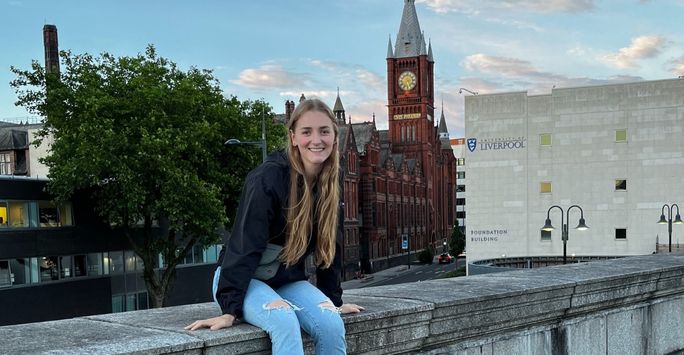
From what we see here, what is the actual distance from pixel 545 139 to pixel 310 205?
52682 mm

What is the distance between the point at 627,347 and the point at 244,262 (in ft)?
11.8

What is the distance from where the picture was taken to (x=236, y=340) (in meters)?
2.80

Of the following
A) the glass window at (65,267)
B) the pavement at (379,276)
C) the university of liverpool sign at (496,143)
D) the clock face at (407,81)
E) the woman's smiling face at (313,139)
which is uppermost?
the clock face at (407,81)

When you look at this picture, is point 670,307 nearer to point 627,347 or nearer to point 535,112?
point 627,347

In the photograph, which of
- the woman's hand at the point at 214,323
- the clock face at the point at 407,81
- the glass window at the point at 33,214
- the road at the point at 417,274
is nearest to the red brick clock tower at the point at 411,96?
the clock face at the point at 407,81

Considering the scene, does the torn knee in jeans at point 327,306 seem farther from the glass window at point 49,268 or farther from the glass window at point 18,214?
the glass window at point 49,268

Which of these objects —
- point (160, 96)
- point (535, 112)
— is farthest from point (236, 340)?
point (535, 112)

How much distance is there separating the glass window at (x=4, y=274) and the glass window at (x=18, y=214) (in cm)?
193

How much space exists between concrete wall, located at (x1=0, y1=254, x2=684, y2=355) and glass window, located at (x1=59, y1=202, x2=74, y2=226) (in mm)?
34289

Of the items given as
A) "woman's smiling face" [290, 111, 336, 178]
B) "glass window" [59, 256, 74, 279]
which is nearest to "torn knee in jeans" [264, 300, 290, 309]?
"woman's smiling face" [290, 111, 336, 178]

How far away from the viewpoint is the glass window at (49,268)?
113 feet

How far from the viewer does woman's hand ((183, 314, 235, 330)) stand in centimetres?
290

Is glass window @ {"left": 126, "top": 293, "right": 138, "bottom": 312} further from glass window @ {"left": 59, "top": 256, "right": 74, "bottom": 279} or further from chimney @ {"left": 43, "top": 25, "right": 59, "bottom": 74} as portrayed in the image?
chimney @ {"left": 43, "top": 25, "right": 59, "bottom": 74}

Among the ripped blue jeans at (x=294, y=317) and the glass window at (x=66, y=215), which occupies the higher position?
the ripped blue jeans at (x=294, y=317)
